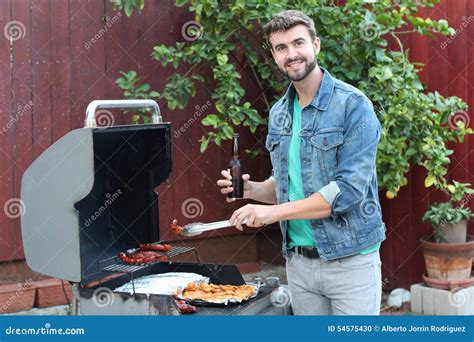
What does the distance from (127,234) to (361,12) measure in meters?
3.08

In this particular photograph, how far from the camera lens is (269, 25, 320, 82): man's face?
322 cm

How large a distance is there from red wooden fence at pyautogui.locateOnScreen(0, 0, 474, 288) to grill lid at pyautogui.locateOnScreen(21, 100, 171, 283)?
2313 millimetres

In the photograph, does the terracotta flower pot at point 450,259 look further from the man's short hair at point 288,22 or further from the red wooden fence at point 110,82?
the man's short hair at point 288,22

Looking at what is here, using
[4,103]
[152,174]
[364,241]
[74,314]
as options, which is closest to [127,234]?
[152,174]

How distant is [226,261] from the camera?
7172 mm

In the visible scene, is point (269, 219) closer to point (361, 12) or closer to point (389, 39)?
point (361, 12)

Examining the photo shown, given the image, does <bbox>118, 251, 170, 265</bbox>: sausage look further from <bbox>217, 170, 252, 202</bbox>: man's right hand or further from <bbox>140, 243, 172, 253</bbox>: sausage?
<bbox>217, 170, 252, 202</bbox>: man's right hand

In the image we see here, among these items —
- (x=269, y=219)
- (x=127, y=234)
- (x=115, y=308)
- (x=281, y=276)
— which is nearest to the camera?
(x=269, y=219)

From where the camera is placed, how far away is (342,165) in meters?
3.16

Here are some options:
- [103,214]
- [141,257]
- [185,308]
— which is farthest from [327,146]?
[103,214]

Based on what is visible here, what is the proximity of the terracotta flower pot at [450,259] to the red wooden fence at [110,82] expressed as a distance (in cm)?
44

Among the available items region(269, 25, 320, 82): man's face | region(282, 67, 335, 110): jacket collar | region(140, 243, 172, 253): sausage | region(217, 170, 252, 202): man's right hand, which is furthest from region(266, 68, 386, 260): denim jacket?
region(140, 243, 172, 253): sausage

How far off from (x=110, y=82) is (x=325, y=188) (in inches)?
144

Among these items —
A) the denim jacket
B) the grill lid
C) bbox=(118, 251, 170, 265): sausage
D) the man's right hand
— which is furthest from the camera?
bbox=(118, 251, 170, 265): sausage
